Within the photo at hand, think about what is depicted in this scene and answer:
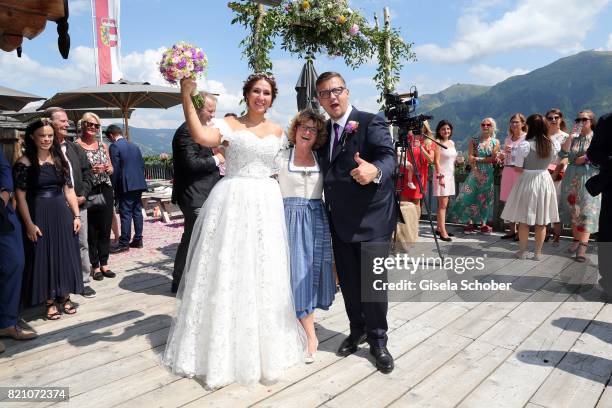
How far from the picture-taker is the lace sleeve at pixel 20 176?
11.4 ft

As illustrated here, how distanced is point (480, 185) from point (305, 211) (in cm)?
546

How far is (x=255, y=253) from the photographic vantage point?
2.71 metres

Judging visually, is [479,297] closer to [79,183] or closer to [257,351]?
[257,351]

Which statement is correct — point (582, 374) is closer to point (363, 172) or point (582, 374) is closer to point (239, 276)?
point (363, 172)

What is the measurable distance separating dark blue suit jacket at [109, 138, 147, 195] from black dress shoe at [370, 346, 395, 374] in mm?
5159

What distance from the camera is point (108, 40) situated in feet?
50.5

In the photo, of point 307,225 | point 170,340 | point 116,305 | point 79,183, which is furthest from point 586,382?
point 79,183

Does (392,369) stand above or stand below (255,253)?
below

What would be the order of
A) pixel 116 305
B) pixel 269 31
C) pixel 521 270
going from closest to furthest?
pixel 116 305
pixel 269 31
pixel 521 270

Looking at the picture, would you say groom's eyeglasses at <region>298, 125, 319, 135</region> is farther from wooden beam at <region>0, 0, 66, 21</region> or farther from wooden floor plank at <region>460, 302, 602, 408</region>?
wooden floor plank at <region>460, 302, 602, 408</region>

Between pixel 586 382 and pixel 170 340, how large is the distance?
9.43 ft

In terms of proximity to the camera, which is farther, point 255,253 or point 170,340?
point 170,340

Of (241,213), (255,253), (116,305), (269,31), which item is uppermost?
(269,31)

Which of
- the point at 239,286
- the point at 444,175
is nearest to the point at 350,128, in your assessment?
the point at 239,286
